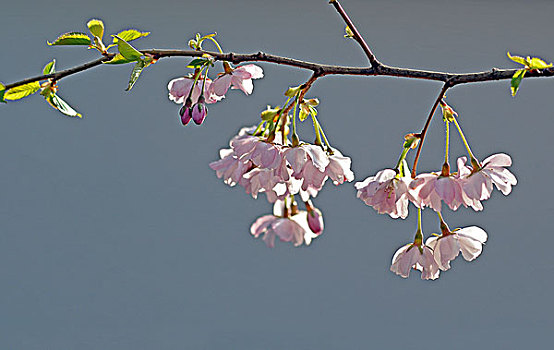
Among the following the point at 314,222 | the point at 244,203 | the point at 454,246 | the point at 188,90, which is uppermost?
the point at 244,203

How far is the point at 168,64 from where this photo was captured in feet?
8.34

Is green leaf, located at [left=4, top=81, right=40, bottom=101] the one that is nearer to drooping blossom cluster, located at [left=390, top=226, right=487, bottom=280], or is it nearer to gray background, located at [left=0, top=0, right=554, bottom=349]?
drooping blossom cluster, located at [left=390, top=226, right=487, bottom=280]

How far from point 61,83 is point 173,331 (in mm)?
1007

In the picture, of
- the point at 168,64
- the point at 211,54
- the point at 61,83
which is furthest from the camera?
the point at 168,64

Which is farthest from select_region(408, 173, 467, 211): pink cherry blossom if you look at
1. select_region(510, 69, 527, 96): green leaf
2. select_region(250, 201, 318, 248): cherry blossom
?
select_region(250, 201, 318, 248): cherry blossom

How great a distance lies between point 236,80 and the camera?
653 mm

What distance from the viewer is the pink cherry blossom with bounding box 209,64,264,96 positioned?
648 mm

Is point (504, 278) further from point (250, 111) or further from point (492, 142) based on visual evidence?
point (250, 111)

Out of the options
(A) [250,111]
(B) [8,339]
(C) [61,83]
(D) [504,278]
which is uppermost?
(C) [61,83]

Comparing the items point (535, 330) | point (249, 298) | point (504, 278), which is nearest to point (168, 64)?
point (249, 298)

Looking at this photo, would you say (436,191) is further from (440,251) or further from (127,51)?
(127,51)

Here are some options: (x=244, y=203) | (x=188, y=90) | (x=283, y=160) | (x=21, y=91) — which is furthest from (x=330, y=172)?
(x=244, y=203)

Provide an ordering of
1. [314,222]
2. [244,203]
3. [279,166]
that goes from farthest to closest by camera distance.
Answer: [244,203]
[314,222]
[279,166]

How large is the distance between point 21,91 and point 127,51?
12 cm
